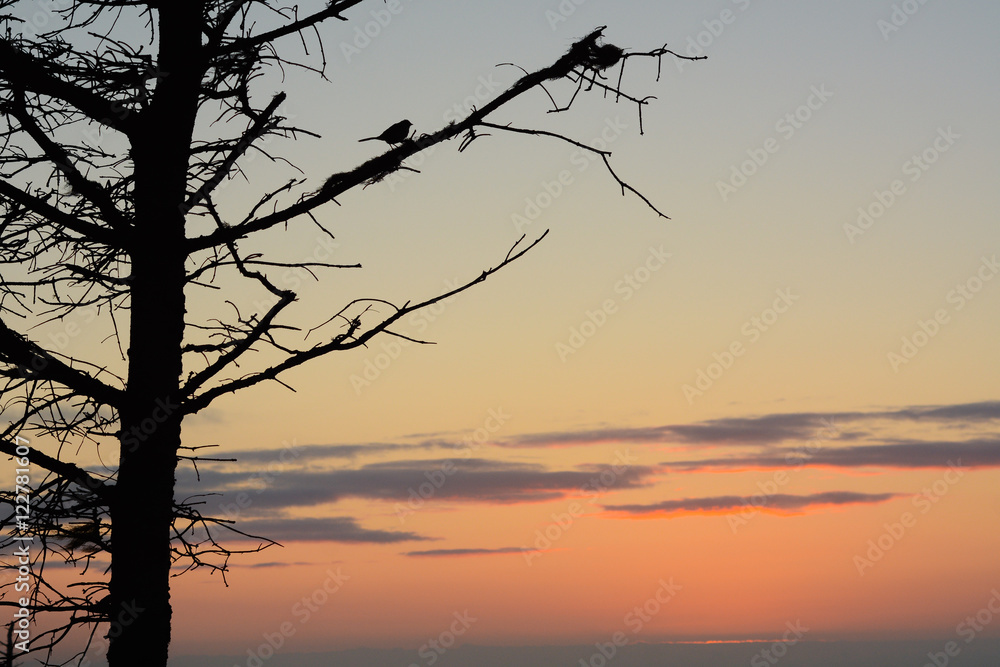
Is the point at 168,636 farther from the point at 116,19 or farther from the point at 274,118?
the point at 116,19

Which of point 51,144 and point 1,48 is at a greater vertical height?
point 1,48

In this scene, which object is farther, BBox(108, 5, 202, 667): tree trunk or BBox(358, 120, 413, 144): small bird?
BBox(358, 120, 413, 144): small bird

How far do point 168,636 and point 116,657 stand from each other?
265 mm

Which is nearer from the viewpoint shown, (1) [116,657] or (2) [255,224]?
(1) [116,657]

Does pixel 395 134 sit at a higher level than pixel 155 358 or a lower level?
higher

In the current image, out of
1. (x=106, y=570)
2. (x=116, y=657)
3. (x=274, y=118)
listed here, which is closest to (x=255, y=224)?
(x=274, y=118)

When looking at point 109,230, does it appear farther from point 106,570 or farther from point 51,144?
point 106,570

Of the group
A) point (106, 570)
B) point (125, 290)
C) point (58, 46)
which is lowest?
point (106, 570)

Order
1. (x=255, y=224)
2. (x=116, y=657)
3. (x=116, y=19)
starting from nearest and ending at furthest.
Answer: (x=116, y=657), (x=255, y=224), (x=116, y=19)

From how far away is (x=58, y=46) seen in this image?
529cm

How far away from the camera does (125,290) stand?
4.88 metres

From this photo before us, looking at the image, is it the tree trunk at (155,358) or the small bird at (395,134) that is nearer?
the tree trunk at (155,358)

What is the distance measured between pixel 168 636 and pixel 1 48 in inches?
129

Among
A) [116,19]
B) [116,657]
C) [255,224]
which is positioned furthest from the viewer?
[116,19]
